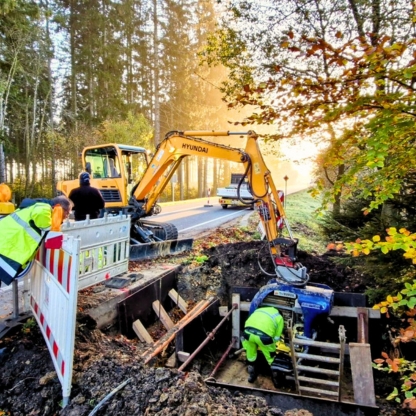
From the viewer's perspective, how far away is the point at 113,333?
4680 mm

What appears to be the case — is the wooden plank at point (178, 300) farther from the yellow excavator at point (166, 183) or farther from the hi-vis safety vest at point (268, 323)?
the hi-vis safety vest at point (268, 323)

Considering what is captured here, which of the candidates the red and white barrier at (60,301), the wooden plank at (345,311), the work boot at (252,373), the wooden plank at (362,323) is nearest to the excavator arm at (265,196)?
the wooden plank at (345,311)

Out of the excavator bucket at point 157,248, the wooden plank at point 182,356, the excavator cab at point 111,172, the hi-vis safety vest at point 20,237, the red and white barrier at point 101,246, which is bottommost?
the wooden plank at point 182,356

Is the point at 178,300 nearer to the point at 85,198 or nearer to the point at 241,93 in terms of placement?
the point at 85,198

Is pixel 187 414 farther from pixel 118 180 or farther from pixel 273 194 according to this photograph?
pixel 118 180

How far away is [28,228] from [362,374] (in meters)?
3.81

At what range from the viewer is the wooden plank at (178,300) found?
20.3 feet

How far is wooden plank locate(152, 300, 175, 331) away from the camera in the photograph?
540 centimetres

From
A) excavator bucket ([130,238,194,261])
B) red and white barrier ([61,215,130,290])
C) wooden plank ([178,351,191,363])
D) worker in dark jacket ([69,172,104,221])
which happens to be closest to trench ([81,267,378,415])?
wooden plank ([178,351,191,363])

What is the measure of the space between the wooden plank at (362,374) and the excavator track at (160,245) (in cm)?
471

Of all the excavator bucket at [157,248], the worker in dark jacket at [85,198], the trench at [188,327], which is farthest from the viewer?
the excavator bucket at [157,248]

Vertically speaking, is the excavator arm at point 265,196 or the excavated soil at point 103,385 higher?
the excavator arm at point 265,196

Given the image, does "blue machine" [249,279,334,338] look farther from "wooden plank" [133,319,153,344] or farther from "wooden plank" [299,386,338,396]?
"wooden plank" [133,319,153,344]

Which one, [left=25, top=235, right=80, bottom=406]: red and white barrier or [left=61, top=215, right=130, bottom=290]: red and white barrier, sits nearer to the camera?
[left=25, top=235, right=80, bottom=406]: red and white barrier
